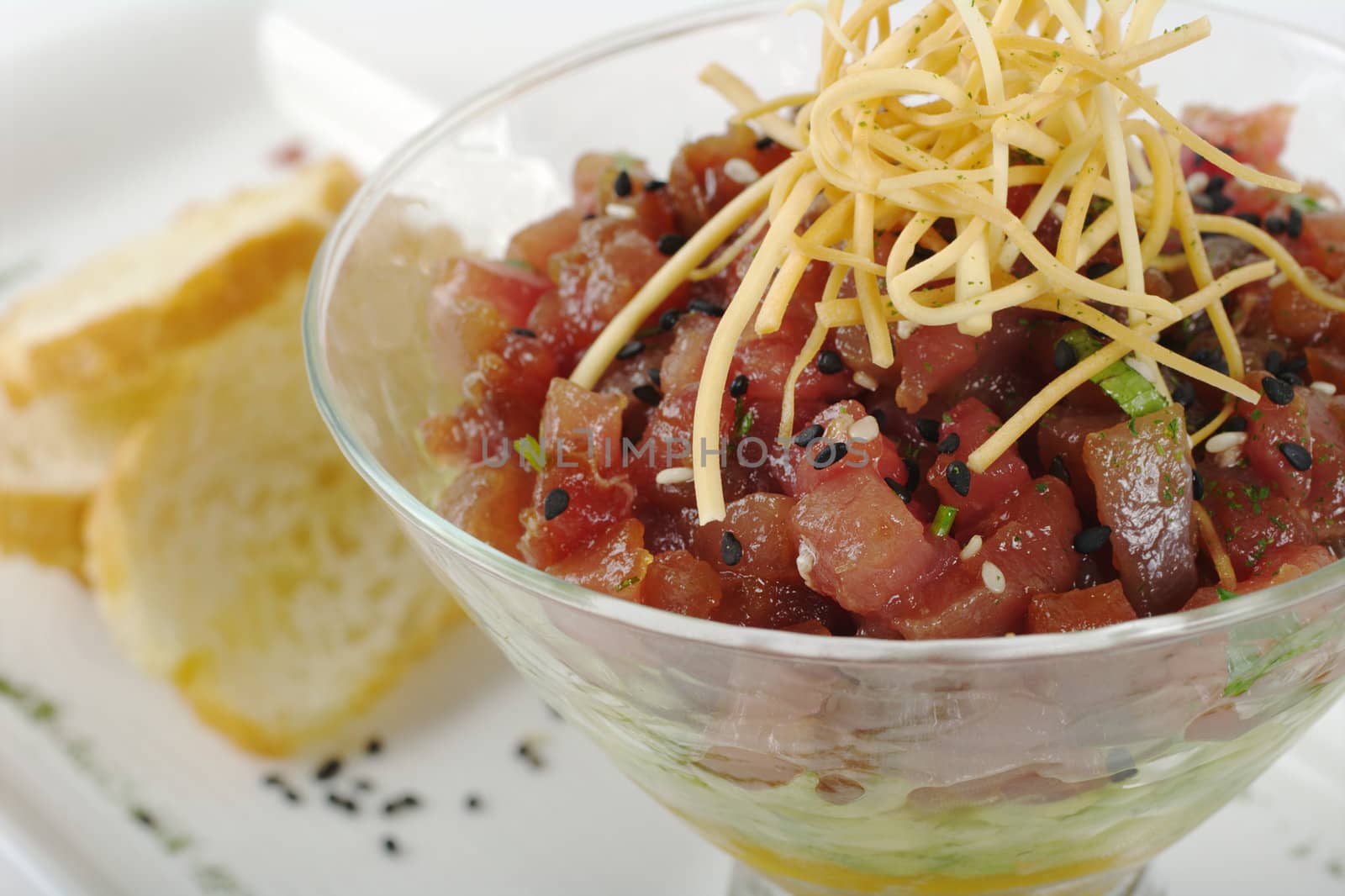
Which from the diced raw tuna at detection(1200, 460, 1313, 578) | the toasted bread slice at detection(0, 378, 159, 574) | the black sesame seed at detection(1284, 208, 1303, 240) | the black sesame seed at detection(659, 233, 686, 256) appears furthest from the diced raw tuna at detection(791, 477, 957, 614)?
the toasted bread slice at detection(0, 378, 159, 574)

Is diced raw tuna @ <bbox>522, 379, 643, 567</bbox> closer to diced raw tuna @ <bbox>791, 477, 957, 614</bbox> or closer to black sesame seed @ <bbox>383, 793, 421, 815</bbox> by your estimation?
diced raw tuna @ <bbox>791, 477, 957, 614</bbox>

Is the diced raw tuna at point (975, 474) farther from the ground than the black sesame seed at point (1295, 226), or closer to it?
closer to it

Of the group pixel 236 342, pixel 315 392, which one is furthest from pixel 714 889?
pixel 236 342

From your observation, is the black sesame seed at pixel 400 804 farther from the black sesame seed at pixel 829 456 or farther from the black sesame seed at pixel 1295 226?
the black sesame seed at pixel 1295 226

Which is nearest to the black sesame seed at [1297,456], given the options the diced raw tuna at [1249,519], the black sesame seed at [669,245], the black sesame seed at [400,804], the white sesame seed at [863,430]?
the diced raw tuna at [1249,519]

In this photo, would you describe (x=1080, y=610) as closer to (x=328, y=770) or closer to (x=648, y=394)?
(x=648, y=394)

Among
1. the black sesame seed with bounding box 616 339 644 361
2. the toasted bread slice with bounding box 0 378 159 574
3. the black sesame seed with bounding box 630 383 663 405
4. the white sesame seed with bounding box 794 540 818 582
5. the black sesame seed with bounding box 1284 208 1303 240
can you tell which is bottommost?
the toasted bread slice with bounding box 0 378 159 574
